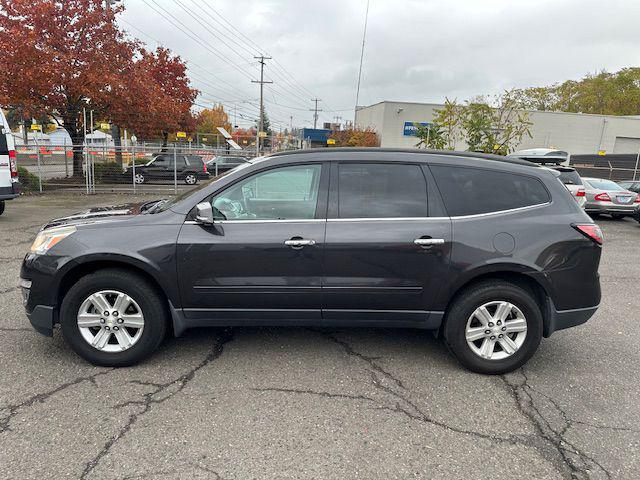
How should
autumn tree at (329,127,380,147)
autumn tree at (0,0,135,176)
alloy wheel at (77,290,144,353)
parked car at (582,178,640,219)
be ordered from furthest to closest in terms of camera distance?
autumn tree at (329,127,380,147) → autumn tree at (0,0,135,176) → parked car at (582,178,640,219) → alloy wheel at (77,290,144,353)

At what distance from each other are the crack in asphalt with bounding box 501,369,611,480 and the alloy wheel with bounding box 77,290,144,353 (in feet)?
9.43

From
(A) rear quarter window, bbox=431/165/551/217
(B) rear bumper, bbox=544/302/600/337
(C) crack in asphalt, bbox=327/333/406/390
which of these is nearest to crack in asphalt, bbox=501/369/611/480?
(B) rear bumper, bbox=544/302/600/337

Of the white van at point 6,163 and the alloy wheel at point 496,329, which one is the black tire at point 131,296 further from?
the white van at point 6,163

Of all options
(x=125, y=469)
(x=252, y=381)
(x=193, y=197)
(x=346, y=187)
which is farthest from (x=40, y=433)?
(x=346, y=187)

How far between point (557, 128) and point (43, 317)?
46701 mm

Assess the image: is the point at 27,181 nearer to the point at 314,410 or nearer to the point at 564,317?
the point at 314,410

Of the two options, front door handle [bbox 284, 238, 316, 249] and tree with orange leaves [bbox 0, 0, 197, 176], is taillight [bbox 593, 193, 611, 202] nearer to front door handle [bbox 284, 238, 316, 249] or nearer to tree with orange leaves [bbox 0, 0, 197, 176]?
front door handle [bbox 284, 238, 316, 249]

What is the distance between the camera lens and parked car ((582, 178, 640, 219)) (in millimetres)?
12891

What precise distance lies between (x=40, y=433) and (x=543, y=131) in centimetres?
4634

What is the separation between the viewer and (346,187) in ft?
11.4

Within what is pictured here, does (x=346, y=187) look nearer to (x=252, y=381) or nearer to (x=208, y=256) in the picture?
(x=208, y=256)

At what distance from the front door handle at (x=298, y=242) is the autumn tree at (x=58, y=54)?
15087 mm

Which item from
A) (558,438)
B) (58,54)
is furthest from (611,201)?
(58,54)

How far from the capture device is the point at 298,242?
10.8ft
